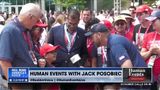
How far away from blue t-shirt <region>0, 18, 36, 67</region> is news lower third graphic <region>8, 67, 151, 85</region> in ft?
3.20

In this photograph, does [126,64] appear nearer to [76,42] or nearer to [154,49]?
[154,49]

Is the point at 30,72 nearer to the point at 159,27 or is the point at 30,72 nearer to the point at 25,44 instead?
the point at 25,44

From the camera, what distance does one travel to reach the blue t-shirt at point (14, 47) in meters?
5.71

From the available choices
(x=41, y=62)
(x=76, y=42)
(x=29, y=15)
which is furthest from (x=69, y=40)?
(x=29, y=15)

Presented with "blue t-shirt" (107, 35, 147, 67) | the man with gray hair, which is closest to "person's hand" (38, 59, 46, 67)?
the man with gray hair

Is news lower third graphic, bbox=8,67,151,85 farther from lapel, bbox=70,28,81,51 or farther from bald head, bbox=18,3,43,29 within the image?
lapel, bbox=70,28,81,51

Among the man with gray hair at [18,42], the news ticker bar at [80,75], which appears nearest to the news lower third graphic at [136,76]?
the news ticker bar at [80,75]

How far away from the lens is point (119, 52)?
5.53 m

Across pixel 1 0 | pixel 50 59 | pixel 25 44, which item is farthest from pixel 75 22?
pixel 1 0

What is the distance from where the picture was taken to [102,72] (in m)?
4.68

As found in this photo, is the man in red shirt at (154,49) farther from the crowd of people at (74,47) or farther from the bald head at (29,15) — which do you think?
the bald head at (29,15)

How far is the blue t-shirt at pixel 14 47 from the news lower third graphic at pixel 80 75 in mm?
977

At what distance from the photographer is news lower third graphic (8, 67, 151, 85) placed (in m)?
4.68

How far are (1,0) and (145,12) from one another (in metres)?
57.7
